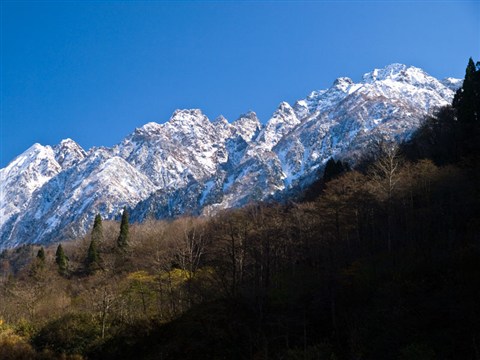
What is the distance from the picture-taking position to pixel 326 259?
42406 millimetres

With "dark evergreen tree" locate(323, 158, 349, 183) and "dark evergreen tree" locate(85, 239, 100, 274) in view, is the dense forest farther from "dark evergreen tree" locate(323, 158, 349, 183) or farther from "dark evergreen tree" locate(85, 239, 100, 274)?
"dark evergreen tree" locate(323, 158, 349, 183)

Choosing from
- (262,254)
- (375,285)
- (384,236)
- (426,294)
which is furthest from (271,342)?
(384,236)

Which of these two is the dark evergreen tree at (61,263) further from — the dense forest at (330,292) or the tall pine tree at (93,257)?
the dense forest at (330,292)

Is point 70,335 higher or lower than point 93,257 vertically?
lower

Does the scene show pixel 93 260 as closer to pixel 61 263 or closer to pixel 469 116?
pixel 61 263

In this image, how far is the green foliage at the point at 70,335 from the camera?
129 ft

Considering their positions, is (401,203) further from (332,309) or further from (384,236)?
(332,309)

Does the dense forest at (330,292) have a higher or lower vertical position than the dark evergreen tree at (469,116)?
lower

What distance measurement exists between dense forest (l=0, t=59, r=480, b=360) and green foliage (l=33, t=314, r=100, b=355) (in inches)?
4.0

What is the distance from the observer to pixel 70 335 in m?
39.8

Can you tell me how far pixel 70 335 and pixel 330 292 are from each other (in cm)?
2296

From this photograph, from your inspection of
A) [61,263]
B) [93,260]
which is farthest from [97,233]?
[93,260]

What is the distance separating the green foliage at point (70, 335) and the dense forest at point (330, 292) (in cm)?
10

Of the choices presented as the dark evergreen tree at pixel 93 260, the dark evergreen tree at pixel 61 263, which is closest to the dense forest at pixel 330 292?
the dark evergreen tree at pixel 93 260
